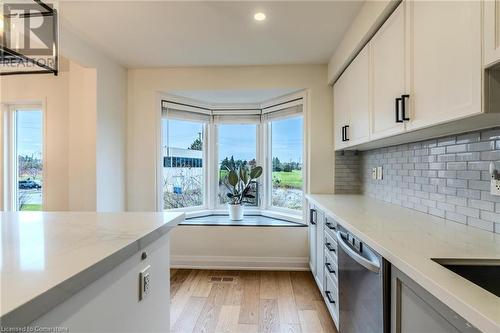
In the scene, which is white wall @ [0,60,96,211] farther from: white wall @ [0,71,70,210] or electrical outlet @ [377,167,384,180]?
electrical outlet @ [377,167,384,180]

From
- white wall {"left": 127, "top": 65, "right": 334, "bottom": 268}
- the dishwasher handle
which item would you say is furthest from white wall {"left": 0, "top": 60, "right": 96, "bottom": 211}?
the dishwasher handle

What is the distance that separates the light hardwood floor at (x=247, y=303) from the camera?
2.12 meters

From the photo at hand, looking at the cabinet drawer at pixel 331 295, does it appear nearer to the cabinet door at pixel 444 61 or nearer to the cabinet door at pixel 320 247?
the cabinet door at pixel 320 247

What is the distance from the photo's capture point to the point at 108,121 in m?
2.94

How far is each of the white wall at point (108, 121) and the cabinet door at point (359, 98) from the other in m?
2.44

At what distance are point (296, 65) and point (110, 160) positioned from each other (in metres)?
2.32

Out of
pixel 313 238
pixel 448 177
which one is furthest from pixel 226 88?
pixel 448 177

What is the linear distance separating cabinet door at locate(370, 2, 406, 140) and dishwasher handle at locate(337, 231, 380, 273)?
2.37 feet

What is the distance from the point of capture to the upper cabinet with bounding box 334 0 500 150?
101cm

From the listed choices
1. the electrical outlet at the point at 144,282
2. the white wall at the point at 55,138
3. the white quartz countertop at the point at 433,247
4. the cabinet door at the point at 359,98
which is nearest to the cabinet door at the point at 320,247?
the white quartz countertop at the point at 433,247

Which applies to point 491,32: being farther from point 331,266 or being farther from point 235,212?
point 235,212

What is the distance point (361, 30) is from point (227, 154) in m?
2.31

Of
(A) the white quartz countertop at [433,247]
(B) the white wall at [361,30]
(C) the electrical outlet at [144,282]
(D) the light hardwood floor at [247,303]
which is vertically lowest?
(D) the light hardwood floor at [247,303]

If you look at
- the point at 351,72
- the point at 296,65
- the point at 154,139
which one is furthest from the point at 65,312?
the point at 296,65
